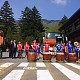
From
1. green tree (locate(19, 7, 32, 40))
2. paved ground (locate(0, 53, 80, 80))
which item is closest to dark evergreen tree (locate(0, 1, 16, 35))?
green tree (locate(19, 7, 32, 40))

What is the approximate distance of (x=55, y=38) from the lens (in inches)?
1642

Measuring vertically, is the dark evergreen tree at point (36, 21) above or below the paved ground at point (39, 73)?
above

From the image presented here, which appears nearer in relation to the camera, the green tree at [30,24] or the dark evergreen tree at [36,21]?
the green tree at [30,24]

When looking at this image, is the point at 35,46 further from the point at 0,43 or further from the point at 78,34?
the point at 78,34

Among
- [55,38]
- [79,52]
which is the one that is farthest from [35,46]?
[55,38]

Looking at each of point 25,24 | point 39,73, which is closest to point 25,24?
point 25,24

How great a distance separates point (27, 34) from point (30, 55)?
8876 cm

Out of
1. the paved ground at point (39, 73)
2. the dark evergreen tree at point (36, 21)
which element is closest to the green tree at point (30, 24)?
the dark evergreen tree at point (36, 21)

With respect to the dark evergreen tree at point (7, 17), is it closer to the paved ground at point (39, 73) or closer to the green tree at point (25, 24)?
the green tree at point (25, 24)

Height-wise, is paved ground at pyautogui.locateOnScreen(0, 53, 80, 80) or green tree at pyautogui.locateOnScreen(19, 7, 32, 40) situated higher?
green tree at pyautogui.locateOnScreen(19, 7, 32, 40)

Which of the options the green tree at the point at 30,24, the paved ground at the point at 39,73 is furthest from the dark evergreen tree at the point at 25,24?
the paved ground at the point at 39,73

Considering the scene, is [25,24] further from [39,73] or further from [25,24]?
[39,73]

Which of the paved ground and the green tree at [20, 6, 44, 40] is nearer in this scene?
the paved ground

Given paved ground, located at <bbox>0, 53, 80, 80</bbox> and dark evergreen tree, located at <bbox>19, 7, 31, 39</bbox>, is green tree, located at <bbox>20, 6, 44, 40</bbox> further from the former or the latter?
paved ground, located at <bbox>0, 53, 80, 80</bbox>
